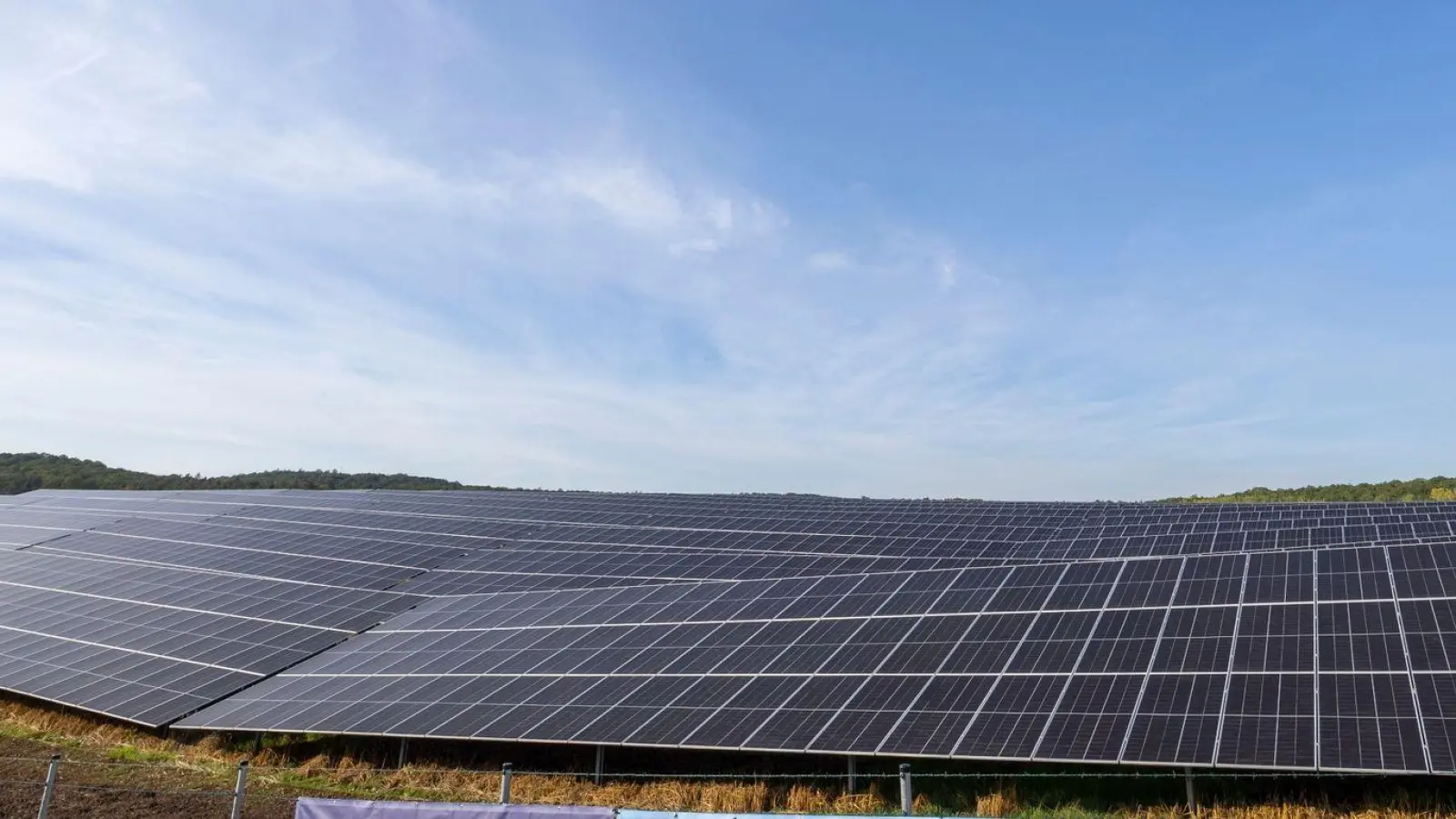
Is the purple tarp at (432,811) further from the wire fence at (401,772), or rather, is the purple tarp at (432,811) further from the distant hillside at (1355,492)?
the distant hillside at (1355,492)

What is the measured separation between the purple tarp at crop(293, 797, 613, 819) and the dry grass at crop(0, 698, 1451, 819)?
4270mm

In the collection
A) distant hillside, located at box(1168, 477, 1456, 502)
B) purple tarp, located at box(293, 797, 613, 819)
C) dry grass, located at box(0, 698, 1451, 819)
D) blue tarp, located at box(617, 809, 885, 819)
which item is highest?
distant hillside, located at box(1168, 477, 1456, 502)

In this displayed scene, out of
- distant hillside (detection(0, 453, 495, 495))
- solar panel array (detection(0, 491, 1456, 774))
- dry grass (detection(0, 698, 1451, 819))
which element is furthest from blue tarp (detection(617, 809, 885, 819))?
distant hillside (detection(0, 453, 495, 495))

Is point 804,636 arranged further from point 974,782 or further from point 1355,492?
point 1355,492

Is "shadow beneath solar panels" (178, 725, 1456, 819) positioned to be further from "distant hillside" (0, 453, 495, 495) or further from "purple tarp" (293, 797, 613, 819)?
"distant hillside" (0, 453, 495, 495)

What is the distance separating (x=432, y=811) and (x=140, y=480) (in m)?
155

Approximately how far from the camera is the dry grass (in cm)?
1368

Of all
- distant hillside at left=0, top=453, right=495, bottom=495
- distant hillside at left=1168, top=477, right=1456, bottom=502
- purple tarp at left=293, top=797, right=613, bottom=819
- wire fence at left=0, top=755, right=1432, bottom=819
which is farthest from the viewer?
distant hillside at left=0, top=453, right=495, bottom=495

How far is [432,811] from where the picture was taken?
11.5 metres

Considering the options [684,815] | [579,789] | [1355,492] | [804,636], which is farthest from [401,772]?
[1355,492]

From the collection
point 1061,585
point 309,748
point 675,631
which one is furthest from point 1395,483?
point 309,748

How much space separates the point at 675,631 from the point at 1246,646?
510 inches

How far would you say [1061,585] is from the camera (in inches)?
897

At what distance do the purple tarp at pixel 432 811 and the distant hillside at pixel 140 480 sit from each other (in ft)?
377
